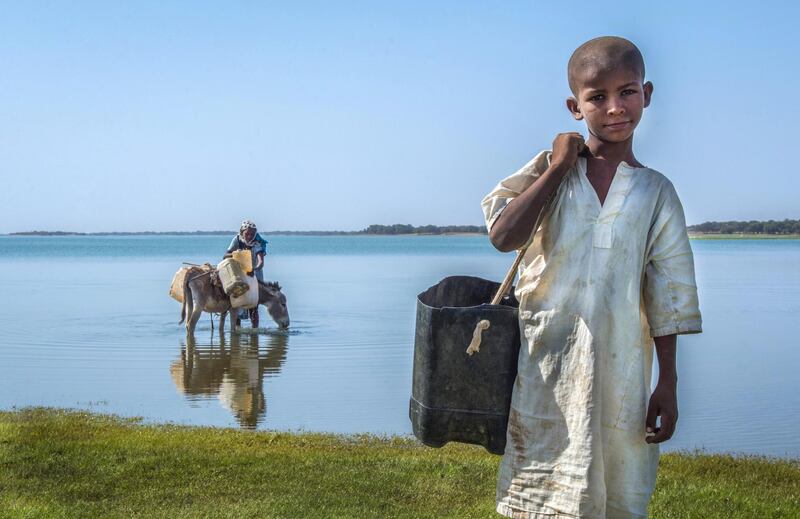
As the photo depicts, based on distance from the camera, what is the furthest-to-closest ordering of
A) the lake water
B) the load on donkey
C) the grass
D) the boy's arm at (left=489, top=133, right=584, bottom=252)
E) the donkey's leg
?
the donkey's leg < the load on donkey < the lake water < the grass < the boy's arm at (left=489, top=133, right=584, bottom=252)

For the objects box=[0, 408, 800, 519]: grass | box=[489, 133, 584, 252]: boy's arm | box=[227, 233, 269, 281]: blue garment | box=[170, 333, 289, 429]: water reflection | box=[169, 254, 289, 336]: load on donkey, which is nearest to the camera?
box=[489, 133, 584, 252]: boy's arm

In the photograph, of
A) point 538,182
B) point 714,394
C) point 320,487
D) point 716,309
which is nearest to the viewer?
point 538,182

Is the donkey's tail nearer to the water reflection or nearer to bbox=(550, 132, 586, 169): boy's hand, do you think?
the water reflection

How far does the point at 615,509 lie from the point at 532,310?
70 centimetres

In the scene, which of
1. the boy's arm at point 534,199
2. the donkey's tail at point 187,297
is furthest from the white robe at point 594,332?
the donkey's tail at point 187,297

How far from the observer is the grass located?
19.8 ft

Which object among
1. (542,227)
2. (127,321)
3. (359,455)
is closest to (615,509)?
(542,227)

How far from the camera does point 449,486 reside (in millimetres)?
6609

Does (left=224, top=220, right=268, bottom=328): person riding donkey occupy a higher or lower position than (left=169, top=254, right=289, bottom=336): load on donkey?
higher

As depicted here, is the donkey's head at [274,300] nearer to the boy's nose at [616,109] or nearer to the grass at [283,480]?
the grass at [283,480]

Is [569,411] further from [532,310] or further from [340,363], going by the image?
[340,363]

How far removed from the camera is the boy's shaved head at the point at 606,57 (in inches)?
130

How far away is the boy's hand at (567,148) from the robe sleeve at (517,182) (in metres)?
0.09

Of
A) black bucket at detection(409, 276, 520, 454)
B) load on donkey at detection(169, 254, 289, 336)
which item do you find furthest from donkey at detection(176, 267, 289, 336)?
black bucket at detection(409, 276, 520, 454)
